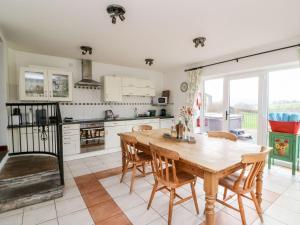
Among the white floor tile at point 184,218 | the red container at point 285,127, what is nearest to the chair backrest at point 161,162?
the white floor tile at point 184,218

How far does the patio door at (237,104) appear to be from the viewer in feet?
11.8

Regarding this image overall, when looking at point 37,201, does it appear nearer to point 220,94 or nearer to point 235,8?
point 235,8

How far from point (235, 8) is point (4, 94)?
151 inches

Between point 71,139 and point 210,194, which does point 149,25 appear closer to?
point 210,194

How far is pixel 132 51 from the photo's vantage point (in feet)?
11.8

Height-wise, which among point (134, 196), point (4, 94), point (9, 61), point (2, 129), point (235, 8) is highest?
point (235, 8)

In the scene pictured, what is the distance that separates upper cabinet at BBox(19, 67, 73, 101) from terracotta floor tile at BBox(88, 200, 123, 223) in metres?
2.65

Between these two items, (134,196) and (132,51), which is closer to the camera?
(134,196)

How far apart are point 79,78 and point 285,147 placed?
481cm


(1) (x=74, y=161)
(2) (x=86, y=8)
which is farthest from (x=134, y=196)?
(2) (x=86, y=8)

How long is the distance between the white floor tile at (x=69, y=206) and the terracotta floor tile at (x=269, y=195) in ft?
7.93

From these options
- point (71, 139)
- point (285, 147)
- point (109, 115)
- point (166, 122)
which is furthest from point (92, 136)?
point (285, 147)

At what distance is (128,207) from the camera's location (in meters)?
2.01

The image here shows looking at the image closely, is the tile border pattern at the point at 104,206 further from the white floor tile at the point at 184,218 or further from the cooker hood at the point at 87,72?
the cooker hood at the point at 87,72
